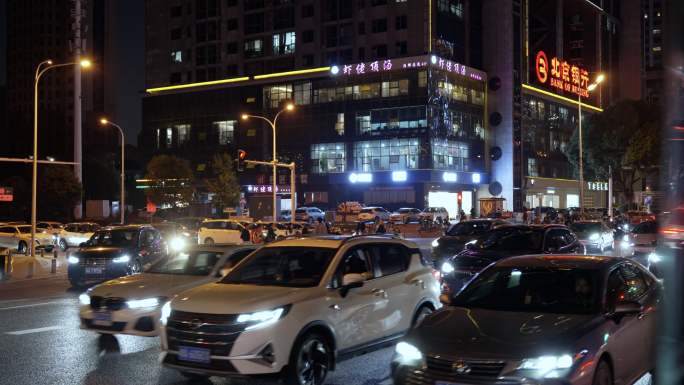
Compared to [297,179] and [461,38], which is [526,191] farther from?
[297,179]

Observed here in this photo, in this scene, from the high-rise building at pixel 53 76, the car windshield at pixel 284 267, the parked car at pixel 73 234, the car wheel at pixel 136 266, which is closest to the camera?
the car windshield at pixel 284 267

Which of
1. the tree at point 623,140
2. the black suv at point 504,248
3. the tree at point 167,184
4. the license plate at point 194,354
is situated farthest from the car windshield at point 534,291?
the tree at point 167,184

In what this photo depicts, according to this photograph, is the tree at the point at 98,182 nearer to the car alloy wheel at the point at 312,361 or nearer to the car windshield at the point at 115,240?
the car windshield at the point at 115,240

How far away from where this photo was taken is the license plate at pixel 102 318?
29.7 ft

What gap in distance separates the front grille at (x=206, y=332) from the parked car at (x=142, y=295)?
1938 millimetres

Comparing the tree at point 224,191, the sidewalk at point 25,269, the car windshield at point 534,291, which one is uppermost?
the tree at point 224,191

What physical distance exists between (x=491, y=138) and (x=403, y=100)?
46.2 feet

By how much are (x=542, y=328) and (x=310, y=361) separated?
7.97 feet

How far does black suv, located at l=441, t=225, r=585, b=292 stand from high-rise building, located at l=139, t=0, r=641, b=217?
54.2 m

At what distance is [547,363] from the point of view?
4.83 metres

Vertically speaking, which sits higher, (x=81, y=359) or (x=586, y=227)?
(x=586, y=227)

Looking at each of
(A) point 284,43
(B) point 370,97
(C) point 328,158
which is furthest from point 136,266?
(A) point 284,43

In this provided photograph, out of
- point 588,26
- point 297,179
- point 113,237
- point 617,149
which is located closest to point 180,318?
point 113,237

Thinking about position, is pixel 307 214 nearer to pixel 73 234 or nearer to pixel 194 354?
pixel 73 234
